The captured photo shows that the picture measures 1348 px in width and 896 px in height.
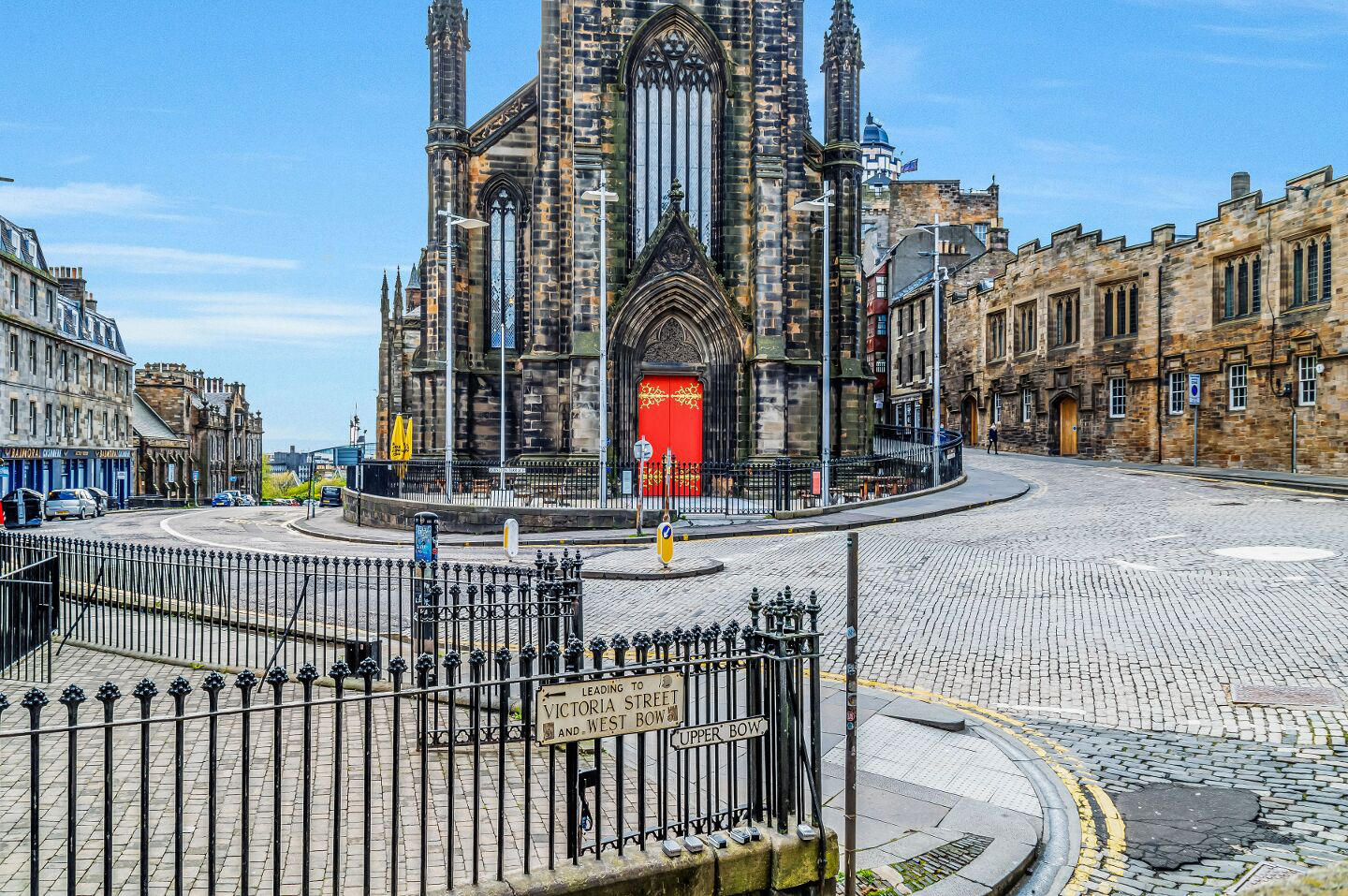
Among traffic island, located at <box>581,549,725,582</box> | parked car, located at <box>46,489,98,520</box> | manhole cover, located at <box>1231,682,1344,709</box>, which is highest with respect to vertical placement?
traffic island, located at <box>581,549,725,582</box>

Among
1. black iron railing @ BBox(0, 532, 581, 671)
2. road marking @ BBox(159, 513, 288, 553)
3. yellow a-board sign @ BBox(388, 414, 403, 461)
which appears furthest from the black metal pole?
yellow a-board sign @ BBox(388, 414, 403, 461)

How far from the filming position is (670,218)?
30.4 meters

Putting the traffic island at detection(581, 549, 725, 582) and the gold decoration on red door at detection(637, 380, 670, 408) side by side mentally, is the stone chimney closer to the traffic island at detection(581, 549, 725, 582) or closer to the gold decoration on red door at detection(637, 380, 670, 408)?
the gold decoration on red door at detection(637, 380, 670, 408)

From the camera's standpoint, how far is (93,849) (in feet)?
17.7

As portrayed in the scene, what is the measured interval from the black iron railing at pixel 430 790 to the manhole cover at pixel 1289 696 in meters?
5.06

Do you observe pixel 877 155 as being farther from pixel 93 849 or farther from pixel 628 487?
pixel 93 849

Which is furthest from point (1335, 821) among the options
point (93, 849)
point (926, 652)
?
point (93, 849)

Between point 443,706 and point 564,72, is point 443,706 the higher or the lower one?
the lower one

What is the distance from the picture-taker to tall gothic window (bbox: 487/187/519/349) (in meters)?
34.2

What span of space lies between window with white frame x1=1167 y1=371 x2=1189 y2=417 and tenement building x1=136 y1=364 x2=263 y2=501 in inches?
2565

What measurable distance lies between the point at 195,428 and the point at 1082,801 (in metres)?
85.1

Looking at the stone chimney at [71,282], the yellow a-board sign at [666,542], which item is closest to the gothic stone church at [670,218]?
the yellow a-board sign at [666,542]

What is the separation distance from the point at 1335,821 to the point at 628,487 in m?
21.1

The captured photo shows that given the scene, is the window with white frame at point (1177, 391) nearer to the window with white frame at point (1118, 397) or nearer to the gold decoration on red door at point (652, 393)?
the window with white frame at point (1118, 397)
